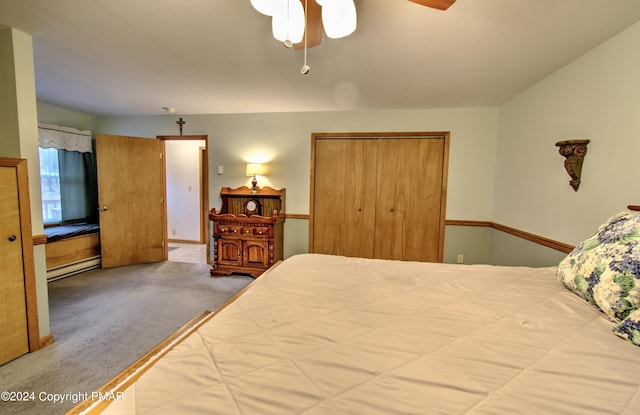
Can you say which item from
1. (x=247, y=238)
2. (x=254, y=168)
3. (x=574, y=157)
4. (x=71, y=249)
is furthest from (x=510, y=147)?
(x=71, y=249)

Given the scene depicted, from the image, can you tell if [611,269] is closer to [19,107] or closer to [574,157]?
[574,157]

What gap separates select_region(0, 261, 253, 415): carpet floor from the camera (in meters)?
1.69

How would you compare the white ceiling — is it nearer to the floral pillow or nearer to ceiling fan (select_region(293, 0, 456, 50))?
ceiling fan (select_region(293, 0, 456, 50))

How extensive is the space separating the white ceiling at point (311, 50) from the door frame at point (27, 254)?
988 mm

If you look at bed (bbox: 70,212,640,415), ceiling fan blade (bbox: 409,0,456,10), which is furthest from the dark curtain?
ceiling fan blade (bbox: 409,0,456,10)

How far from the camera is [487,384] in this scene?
729mm

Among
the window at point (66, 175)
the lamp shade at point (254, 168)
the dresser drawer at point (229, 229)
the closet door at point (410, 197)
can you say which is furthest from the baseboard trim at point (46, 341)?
the closet door at point (410, 197)

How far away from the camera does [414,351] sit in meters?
0.86

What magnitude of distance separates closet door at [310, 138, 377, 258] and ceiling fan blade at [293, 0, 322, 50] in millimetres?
2185

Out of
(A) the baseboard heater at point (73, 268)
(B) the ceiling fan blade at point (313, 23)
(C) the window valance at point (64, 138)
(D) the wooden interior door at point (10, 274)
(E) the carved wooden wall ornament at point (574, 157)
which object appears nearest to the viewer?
(B) the ceiling fan blade at point (313, 23)

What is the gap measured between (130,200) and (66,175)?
1.07 metres

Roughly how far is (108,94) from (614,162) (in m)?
4.70

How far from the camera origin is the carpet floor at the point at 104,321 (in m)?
1.69

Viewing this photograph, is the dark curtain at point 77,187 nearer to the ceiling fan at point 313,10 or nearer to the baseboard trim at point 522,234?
the ceiling fan at point 313,10
